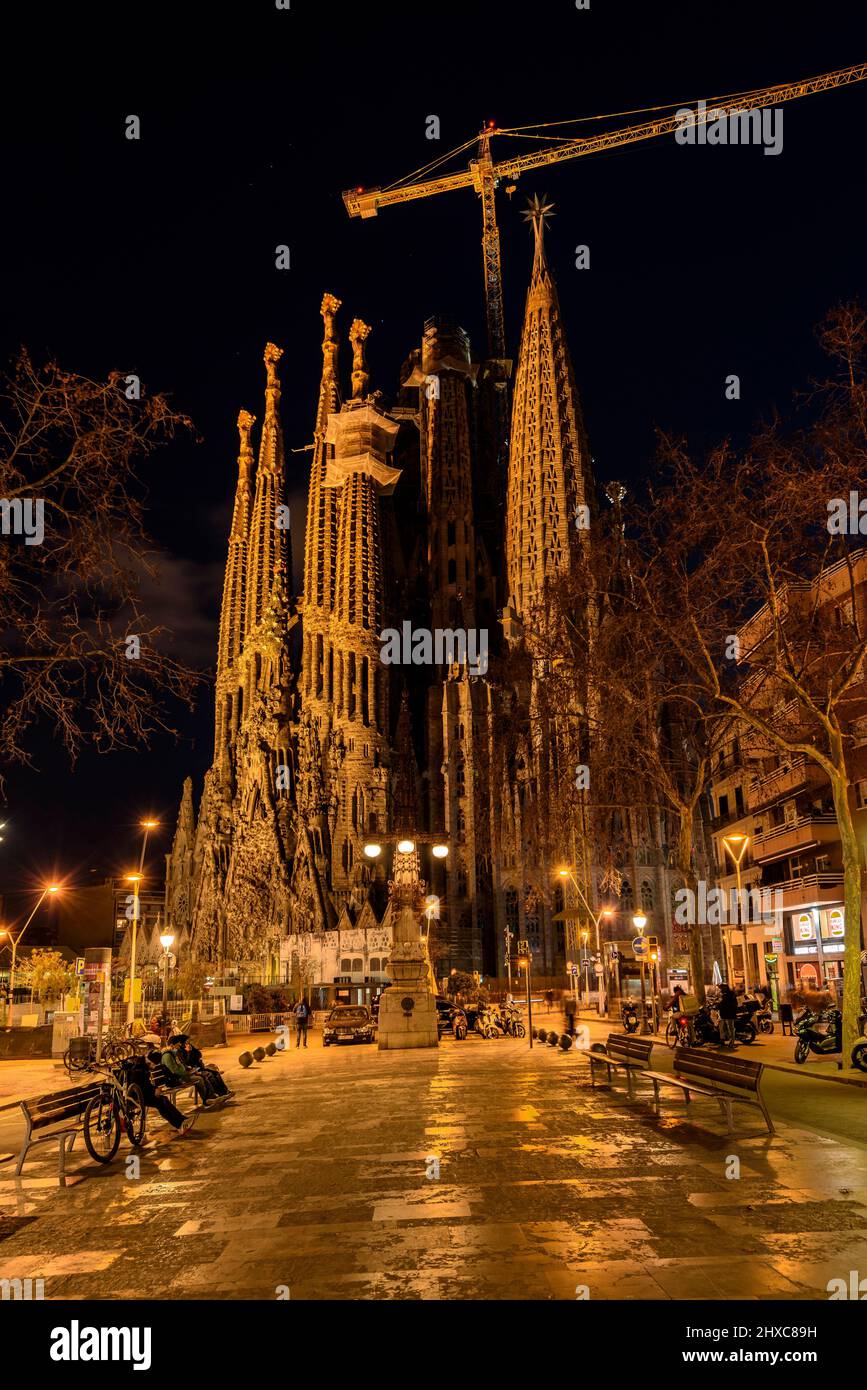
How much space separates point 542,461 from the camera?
86562 mm

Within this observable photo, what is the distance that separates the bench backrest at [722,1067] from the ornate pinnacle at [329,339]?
90135 millimetres

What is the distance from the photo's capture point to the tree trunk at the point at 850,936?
17.2 meters

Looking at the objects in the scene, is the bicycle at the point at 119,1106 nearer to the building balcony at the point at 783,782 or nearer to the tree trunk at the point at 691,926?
the tree trunk at the point at 691,926

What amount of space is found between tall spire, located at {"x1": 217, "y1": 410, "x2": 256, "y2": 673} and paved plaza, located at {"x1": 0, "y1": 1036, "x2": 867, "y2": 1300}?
82223mm

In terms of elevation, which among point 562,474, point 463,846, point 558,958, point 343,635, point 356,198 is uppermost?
point 356,198

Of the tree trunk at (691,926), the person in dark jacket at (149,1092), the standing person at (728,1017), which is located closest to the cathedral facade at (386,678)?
the tree trunk at (691,926)

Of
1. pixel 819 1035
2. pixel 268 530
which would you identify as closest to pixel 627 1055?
pixel 819 1035

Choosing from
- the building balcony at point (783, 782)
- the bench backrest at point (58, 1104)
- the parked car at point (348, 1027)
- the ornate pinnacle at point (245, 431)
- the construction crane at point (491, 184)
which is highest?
the construction crane at point (491, 184)

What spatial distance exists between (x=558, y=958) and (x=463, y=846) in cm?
1105

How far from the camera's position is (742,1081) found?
12102 millimetres

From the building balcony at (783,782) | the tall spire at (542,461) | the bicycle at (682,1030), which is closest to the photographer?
the bicycle at (682,1030)

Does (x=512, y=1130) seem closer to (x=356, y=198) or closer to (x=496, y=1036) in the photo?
(x=496, y=1036)

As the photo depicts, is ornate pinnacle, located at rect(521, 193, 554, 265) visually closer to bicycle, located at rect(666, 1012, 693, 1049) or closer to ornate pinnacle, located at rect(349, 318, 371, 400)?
ornate pinnacle, located at rect(349, 318, 371, 400)
